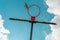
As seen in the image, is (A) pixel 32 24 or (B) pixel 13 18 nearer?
(A) pixel 32 24

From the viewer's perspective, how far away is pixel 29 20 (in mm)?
31062

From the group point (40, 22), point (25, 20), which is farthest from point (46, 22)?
point (25, 20)

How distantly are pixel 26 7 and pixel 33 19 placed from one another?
2.02 meters

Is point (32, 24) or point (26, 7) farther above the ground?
point (26, 7)

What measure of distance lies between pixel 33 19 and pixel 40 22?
2.77 m

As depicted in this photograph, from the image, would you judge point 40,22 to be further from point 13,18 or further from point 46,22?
point 13,18

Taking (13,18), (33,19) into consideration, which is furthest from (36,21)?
(13,18)

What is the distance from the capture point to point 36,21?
31453mm

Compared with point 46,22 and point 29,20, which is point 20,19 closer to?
point 29,20

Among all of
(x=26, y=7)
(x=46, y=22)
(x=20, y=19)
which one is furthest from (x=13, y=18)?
(x=46, y=22)

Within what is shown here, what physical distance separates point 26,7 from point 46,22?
15.6 ft

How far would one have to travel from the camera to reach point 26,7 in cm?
3064

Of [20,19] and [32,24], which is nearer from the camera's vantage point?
[32,24]

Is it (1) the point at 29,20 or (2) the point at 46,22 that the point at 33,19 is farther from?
(2) the point at 46,22
